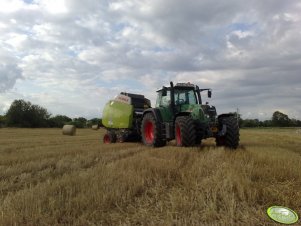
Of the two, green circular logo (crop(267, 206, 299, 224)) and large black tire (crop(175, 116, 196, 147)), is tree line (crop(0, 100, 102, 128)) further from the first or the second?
green circular logo (crop(267, 206, 299, 224))

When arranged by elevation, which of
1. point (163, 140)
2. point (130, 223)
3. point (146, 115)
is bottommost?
point (130, 223)

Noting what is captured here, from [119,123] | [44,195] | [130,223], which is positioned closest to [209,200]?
[130,223]

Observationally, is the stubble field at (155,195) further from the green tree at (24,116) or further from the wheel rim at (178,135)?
the green tree at (24,116)

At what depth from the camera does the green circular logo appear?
169 inches

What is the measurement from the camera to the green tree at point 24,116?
212 ft

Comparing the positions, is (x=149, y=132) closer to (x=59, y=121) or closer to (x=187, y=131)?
(x=187, y=131)

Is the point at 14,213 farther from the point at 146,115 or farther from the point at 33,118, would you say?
the point at 33,118

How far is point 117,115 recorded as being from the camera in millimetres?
16125

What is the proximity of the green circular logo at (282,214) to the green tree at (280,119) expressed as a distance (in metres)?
87.8

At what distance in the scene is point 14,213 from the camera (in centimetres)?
426

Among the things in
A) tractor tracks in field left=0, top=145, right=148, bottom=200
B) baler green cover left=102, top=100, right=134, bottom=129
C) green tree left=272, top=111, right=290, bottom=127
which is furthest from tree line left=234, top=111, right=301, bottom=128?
tractor tracks in field left=0, top=145, right=148, bottom=200

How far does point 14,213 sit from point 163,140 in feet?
27.9

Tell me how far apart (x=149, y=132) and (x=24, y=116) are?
56353 millimetres

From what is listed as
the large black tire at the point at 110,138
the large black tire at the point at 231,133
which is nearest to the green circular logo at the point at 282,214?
the large black tire at the point at 231,133
